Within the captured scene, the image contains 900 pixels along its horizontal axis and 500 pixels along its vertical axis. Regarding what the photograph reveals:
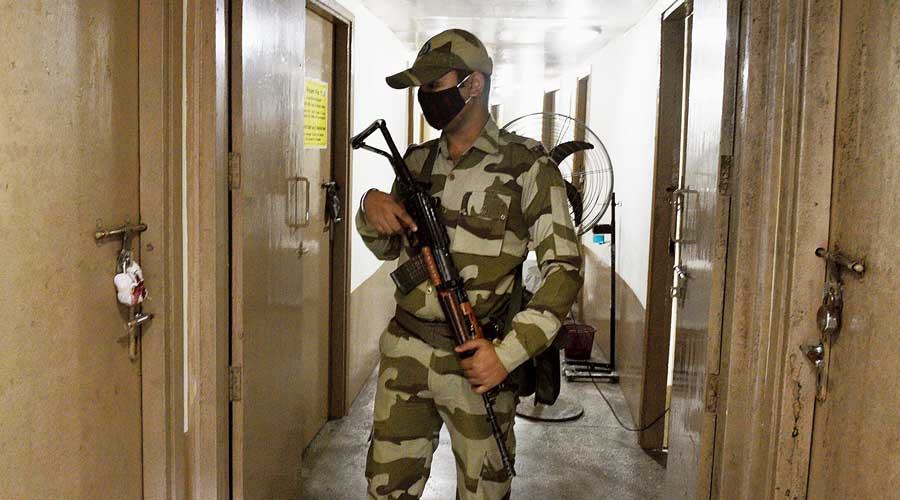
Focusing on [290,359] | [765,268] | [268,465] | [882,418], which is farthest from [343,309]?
[882,418]

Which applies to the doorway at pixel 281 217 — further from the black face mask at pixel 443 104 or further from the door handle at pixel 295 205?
the black face mask at pixel 443 104

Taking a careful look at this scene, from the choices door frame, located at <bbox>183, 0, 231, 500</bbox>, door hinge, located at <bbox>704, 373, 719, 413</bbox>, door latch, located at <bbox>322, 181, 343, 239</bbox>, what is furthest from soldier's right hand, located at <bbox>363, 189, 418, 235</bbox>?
door latch, located at <bbox>322, 181, 343, 239</bbox>

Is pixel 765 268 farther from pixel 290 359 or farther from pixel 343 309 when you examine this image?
pixel 343 309

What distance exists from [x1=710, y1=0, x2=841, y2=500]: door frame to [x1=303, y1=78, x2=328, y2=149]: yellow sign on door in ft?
5.69

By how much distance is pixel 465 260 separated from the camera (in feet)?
6.45

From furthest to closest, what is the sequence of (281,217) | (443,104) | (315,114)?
(315,114) → (281,217) → (443,104)

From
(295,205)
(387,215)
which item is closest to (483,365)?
Answer: (387,215)

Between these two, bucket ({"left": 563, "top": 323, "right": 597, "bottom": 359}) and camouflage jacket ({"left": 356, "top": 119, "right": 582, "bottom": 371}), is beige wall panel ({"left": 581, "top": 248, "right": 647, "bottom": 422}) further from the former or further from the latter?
camouflage jacket ({"left": 356, "top": 119, "right": 582, "bottom": 371})

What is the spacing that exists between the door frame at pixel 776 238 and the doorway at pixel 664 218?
1.37 meters

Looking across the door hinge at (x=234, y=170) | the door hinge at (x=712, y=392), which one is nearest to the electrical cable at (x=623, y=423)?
the door hinge at (x=712, y=392)

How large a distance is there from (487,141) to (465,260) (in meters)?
0.30

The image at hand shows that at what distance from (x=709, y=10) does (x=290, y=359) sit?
5.56ft

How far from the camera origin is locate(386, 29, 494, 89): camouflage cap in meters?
1.92

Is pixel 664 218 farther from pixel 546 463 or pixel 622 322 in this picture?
pixel 622 322
